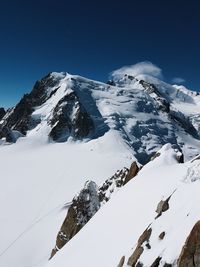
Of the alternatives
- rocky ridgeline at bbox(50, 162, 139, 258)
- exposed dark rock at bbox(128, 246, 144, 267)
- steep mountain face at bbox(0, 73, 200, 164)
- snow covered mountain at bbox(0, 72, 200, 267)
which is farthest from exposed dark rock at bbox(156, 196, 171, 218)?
steep mountain face at bbox(0, 73, 200, 164)

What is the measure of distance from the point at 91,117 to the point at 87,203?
90.2 m

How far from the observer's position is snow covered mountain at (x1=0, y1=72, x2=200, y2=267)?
57.4 ft

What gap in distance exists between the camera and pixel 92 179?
228ft

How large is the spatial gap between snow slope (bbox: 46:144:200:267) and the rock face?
0.49m

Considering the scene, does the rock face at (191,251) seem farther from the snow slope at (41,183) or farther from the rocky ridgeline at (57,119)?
the rocky ridgeline at (57,119)

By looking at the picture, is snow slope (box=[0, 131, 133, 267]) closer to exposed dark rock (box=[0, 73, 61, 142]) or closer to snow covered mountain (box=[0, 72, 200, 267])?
snow covered mountain (box=[0, 72, 200, 267])

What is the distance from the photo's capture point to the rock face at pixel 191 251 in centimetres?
1228

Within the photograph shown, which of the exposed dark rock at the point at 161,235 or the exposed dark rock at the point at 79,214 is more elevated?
the exposed dark rock at the point at 79,214

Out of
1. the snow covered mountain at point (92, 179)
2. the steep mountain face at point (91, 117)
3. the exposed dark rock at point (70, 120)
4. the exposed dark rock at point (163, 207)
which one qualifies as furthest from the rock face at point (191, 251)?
the exposed dark rock at point (70, 120)

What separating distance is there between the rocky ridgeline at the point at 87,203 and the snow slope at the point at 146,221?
9836 mm

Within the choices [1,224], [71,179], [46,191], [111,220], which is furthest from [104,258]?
[71,179]

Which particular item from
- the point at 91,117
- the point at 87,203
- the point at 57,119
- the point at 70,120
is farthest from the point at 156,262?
the point at 91,117

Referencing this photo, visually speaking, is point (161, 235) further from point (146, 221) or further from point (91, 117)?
point (91, 117)

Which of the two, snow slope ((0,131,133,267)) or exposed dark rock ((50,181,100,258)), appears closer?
exposed dark rock ((50,181,100,258))
